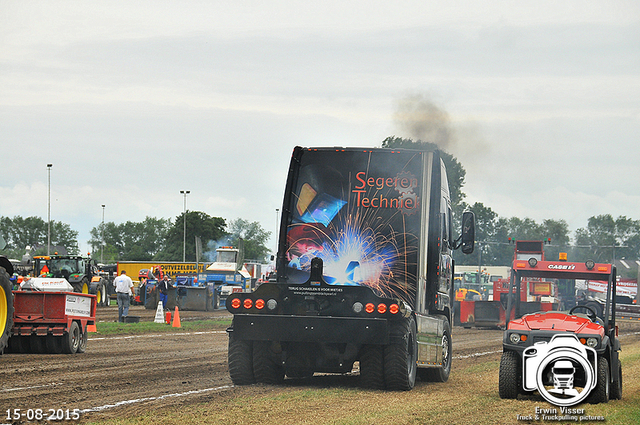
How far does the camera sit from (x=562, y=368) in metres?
9.26

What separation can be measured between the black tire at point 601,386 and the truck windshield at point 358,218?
10.3 feet

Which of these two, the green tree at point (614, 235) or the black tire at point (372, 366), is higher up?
the green tree at point (614, 235)

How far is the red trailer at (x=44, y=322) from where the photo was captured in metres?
16.1

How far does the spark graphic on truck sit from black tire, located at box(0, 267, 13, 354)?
206 inches

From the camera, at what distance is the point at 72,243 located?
6166 inches

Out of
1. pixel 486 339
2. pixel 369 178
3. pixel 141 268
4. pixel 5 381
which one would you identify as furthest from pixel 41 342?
pixel 141 268

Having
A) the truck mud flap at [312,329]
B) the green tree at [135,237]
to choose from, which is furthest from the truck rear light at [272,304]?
the green tree at [135,237]

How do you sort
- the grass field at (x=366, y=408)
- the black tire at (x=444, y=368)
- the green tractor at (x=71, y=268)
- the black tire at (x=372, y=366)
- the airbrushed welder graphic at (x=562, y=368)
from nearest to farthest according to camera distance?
the grass field at (x=366, y=408) → the airbrushed welder graphic at (x=562, y=368) → the black tire at (x=372, y=366) → the black tire at (x=444, y=368) → the green tractor at (x=71, y=268)

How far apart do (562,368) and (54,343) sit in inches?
428

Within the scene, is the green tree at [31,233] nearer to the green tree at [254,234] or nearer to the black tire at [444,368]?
the green tree at [254,234]

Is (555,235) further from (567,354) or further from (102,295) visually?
(567,354)

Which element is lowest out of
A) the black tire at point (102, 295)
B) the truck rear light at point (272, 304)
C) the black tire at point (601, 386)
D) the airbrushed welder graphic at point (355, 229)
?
Answer: the black tire at point (102, 295)

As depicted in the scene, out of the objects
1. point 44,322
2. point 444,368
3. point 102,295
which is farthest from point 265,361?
point 102,295

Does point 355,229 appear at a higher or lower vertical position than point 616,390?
higher
